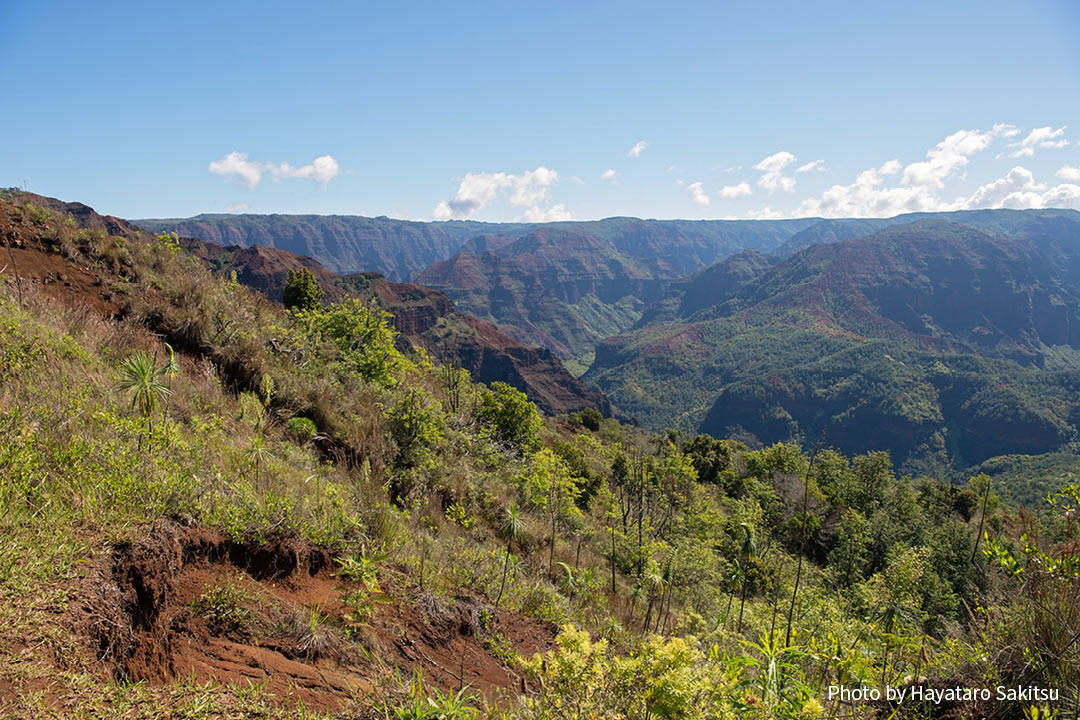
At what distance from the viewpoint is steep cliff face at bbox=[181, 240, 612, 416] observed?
124 metres

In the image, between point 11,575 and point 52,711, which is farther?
point 11,575

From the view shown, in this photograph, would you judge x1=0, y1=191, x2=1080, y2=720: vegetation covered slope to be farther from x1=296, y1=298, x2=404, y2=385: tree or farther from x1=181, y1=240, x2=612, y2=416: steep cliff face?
x1=181, y1=240, x2=612, y2=416: steep cliff face

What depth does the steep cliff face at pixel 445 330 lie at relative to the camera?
407ft

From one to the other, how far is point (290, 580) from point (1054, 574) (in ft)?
18.1

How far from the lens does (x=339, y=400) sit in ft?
31.0

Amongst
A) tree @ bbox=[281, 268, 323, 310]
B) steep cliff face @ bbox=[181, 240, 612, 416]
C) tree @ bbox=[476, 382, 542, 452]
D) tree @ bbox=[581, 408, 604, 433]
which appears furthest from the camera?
steep cliff face @ bbox=[181, 240, 612, 416]

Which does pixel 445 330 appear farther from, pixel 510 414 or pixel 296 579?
pixel 296 579

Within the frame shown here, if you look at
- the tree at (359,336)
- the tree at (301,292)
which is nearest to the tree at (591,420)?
the tree at (301,292)

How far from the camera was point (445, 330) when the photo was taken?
458 feet

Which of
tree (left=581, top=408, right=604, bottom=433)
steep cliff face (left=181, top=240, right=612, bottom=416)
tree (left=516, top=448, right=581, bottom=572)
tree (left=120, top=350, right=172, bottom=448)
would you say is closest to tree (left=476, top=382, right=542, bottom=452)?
tree (left=516, top=448, right=581, bottom=572)

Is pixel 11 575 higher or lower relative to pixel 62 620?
higher

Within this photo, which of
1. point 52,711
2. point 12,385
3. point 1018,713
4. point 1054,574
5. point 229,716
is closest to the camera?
point 52,711

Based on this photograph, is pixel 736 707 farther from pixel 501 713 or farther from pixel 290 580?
pixel 290 580

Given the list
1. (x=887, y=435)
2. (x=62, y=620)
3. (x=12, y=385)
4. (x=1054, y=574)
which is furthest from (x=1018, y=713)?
(x=887, y=435)
